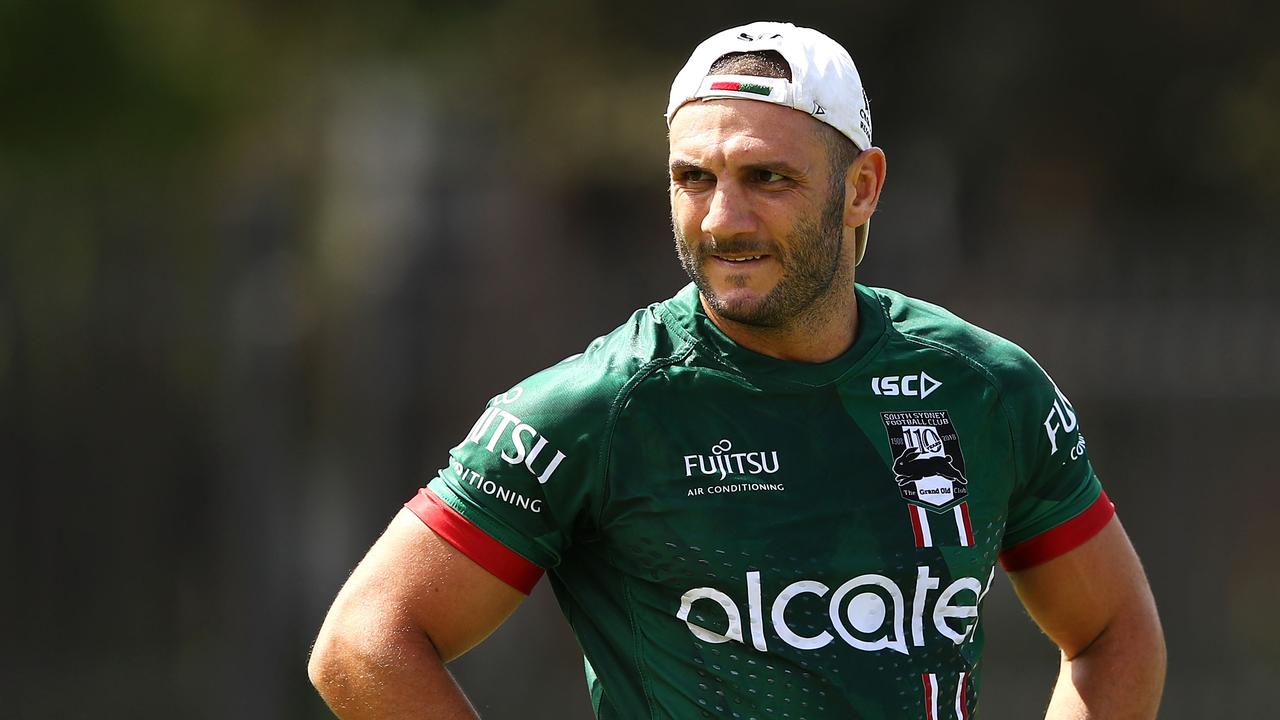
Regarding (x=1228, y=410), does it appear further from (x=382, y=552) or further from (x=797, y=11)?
(x=382, y=552)

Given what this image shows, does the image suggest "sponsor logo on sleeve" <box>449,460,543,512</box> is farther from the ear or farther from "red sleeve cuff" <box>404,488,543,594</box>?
the ear

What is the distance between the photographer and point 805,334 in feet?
6.95

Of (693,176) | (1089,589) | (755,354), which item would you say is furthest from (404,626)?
(1089,589)

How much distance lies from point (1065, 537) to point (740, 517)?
0.53 meters

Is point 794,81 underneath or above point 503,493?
above

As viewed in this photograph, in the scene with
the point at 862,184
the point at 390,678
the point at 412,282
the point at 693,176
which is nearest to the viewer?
the point at 390,678

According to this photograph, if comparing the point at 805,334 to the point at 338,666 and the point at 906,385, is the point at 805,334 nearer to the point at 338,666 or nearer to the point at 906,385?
the point at 906,385

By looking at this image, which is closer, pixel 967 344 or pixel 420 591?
pixel 420 591

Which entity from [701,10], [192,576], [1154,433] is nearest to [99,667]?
[192,576]

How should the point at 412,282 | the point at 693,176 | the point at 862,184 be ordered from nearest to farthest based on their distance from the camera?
the point at 693,176 < the point at 862,184 < the point at 412,282

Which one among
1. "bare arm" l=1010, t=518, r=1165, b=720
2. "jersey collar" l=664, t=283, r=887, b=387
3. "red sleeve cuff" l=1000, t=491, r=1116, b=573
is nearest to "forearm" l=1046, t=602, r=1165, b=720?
"bare arm" l=1010, t=518, r=1165, b=720

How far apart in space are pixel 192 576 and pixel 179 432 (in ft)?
1.83

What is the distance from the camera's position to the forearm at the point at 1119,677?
88.5 inches

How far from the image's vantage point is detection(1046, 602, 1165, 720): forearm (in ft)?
7.38
